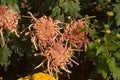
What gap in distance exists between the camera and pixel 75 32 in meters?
3.22


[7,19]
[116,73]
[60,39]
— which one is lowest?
[116,73]

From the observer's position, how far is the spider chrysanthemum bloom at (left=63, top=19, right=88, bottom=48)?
3209mm

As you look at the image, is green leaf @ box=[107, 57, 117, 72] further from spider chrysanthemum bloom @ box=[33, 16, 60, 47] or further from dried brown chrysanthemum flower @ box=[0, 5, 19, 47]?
dried brown chrysanthemum flower @ box=[0, 5, 19, 47]

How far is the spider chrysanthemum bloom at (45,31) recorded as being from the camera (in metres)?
3.10

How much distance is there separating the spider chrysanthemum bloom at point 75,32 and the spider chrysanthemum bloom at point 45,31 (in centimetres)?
11

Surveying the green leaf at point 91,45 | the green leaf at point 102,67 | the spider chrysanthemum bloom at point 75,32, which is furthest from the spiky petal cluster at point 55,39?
the green leaf at point 102,67

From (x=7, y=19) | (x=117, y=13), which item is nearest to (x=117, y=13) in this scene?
(x=117, y=13)

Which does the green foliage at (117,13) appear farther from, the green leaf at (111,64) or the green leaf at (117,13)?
the green leaf at (111,64)

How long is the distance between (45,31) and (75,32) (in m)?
0.24

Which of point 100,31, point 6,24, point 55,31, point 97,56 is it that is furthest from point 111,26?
point 6,24

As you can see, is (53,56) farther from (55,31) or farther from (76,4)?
(76,4)

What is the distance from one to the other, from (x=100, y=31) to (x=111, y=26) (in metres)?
0.12

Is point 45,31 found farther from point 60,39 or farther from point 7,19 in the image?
point 7,19

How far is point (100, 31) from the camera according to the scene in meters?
3.63
